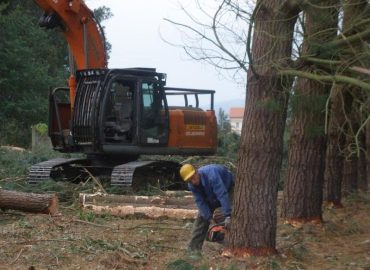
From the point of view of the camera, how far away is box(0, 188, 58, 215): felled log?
1061 cm

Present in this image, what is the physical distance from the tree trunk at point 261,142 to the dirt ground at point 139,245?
0.33 meters

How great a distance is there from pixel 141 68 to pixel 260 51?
6607mm

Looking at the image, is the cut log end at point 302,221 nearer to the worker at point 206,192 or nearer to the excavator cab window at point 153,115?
the worker at point 206,192

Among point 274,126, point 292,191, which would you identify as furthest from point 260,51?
point 292,191

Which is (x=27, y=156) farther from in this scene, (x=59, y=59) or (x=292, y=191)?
(x=59, y=59)

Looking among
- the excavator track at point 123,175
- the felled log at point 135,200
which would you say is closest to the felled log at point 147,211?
the felled log at point 135,200

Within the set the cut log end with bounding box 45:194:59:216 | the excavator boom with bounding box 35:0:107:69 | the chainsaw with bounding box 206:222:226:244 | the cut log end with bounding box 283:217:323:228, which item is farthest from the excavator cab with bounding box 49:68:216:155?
the chainsaw with bounding box 206:222:226:244

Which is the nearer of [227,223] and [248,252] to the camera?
[248,252]

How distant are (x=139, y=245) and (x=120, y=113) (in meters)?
5.40

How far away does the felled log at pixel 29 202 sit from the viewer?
10609 mm

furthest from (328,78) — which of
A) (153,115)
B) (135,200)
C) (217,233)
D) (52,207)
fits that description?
(153,115)

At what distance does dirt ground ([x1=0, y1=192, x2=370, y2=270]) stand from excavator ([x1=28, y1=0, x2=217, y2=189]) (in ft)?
7.00

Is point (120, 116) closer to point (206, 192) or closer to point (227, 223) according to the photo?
point (206, 192)

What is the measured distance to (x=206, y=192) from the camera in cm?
820
